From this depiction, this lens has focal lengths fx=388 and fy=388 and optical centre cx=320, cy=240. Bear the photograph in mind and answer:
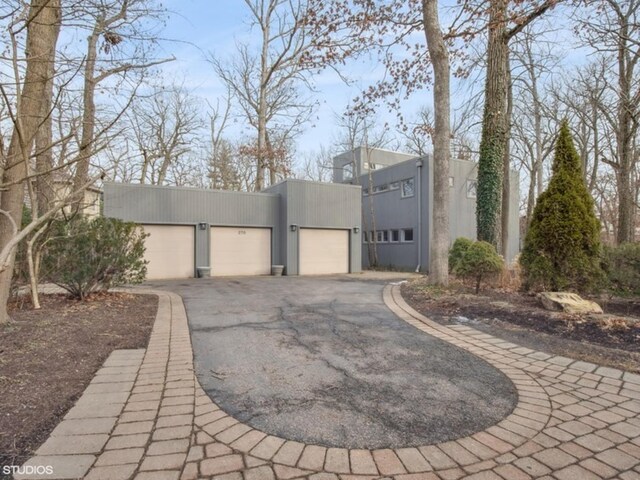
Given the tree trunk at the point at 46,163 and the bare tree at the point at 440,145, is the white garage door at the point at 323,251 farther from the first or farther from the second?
the tree trunk at the point at 46,163

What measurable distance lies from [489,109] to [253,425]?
10.4m

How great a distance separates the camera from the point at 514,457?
6.60 feet

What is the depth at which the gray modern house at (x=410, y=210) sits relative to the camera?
17.1 metres

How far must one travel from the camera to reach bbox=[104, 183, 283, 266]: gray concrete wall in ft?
41.4

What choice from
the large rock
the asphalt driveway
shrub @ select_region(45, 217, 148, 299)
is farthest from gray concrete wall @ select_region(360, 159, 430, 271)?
shrub @ select_region(45, 217, 148, 299)

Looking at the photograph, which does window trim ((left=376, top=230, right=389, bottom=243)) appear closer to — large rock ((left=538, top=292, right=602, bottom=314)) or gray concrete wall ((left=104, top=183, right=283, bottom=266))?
gray concrete wall ((left=104, top=183, right=283, bottom=266))

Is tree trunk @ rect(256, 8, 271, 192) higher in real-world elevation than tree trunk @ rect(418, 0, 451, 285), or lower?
higher

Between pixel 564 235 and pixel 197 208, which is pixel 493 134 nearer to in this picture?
pixel 564 235

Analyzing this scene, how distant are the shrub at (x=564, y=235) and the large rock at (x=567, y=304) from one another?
982 millimetres

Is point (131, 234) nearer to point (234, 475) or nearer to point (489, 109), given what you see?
point (234, 475)

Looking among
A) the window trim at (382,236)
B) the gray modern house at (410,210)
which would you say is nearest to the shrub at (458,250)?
the gray modern house at (410,210)

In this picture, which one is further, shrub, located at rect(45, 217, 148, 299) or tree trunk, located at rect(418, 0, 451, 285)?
tree trunk, located at rect(418, 0, 451, 285)

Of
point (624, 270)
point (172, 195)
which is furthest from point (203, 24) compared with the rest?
point (172, 195)

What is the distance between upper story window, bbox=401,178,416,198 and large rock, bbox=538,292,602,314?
489 inches
